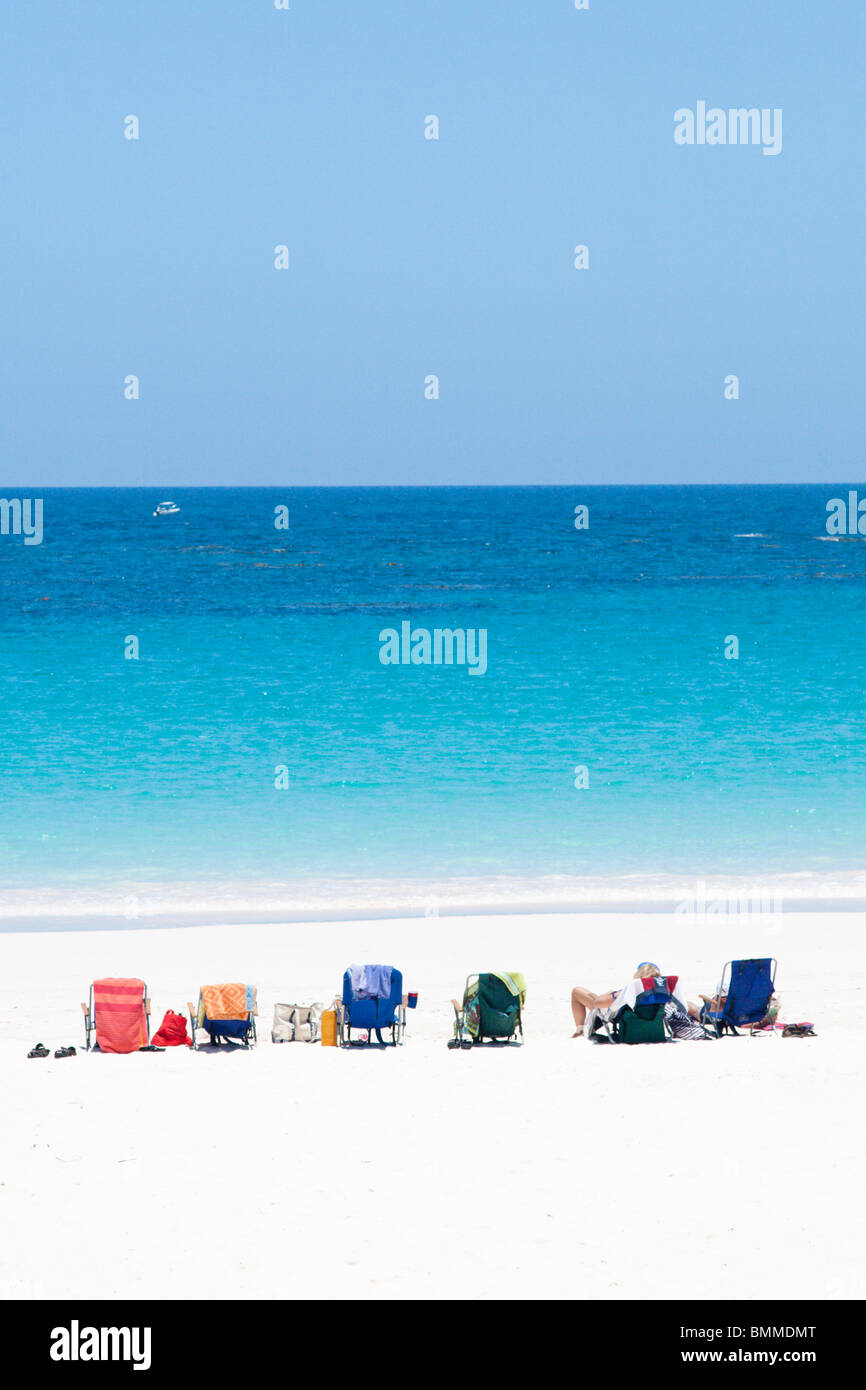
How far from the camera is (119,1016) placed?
1163cm

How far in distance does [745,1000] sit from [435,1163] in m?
4.33

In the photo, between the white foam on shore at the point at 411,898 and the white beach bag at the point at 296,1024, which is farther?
the white foam on shore at the point at 411,898

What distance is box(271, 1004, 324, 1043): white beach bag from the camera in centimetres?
1212

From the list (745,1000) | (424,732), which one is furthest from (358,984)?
(424,732)

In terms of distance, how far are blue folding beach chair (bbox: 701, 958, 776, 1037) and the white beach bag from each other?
12.1 feet

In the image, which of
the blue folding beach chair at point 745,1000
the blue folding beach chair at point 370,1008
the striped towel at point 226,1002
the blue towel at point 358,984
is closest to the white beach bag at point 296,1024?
the blue folding beach chair at point 370,1008

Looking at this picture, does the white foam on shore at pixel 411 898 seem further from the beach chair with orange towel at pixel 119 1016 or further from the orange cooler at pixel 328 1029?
the beach chair with orange towel at pixel 119 1016

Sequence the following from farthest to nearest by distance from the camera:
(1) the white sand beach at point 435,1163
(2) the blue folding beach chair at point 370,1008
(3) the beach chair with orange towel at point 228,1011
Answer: (2) the blue folding beach chair at point 370,1008 < (3) the beach chair with orange towel at point 228,1011 < (1) the white sand beach at point 435,1163

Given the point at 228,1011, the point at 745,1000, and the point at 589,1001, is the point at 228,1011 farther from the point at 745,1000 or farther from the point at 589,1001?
the point at 745,1000

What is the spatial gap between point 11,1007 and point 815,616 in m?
33.1

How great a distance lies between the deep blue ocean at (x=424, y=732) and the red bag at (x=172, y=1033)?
619 cm

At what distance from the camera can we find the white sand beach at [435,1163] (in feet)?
24.4

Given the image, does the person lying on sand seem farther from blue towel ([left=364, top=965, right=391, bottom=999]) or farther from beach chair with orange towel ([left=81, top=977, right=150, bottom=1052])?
beach chair with orange towel ([left=81, top=977, right=150, bottom=1052])

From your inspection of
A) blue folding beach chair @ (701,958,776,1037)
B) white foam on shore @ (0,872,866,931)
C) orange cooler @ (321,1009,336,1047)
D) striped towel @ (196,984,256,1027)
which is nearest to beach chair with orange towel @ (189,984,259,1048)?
striped towel @ (196,984,256,1027)
